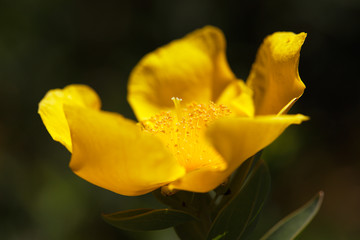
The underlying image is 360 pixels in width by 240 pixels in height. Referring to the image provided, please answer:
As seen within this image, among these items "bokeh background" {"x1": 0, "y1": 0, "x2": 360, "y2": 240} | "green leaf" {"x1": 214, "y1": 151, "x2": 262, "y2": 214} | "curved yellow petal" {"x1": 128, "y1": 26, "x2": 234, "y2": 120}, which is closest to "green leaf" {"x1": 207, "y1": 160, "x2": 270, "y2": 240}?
"green leaf" {"x1": 214, "y1": 151, "x2": 262, "y2": 214}

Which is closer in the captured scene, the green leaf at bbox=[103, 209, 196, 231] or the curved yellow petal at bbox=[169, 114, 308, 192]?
the curved yellow petal at bbox=[169, 114, 308, 192]

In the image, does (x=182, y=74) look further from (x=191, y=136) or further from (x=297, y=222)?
(x=297, y=222)

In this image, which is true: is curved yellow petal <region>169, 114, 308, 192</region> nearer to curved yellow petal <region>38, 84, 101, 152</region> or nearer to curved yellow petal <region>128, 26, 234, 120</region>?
curved yellow petal <region>38, 84, 101, 152</region>

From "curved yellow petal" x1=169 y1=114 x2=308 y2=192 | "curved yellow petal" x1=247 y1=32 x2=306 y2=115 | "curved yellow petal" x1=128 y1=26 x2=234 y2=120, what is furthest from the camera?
"curved yellow petal" x1=128 y1=26 x2=234 y2=120

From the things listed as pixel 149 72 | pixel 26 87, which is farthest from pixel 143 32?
pixel 149 72

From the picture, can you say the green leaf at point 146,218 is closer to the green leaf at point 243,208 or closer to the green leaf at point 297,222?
the green leaf at point 243,208

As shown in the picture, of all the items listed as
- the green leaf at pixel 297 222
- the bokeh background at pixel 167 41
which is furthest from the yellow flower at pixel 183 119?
the bokeh background at pixel 167 41

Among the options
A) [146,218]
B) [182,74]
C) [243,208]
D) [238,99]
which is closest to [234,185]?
[243,208]
